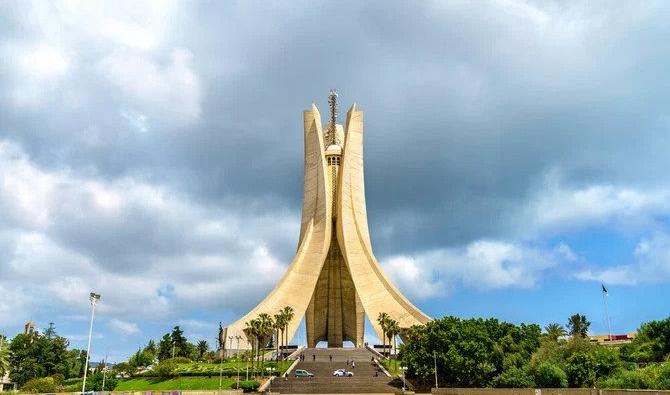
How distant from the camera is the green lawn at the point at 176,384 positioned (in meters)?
26.3

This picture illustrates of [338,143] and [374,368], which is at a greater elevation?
[338,143]

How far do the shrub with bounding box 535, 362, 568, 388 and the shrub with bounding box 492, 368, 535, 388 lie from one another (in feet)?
1.44

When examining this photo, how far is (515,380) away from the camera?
21734 mm

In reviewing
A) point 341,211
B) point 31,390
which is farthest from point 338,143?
point 31,390

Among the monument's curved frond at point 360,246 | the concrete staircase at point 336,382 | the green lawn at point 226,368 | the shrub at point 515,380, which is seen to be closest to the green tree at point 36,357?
the green lawn at point 226,368

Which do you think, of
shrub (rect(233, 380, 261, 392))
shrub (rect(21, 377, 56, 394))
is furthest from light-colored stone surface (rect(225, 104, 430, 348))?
shrub (rect(233, 380, 261, 392))

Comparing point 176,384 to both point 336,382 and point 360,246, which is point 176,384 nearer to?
point 336,382

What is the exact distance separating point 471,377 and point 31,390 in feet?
64.8

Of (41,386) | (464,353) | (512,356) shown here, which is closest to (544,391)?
(464,353)

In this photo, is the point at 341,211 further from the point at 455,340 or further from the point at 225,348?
the point at 455,340

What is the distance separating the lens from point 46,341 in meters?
36.1

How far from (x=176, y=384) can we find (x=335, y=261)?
61.8ft

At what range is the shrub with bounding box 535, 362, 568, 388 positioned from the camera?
20141 mm

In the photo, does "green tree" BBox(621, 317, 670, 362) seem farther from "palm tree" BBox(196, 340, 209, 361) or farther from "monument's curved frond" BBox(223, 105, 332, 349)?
"palm tree" BBox(196, 340, 209, 361)
